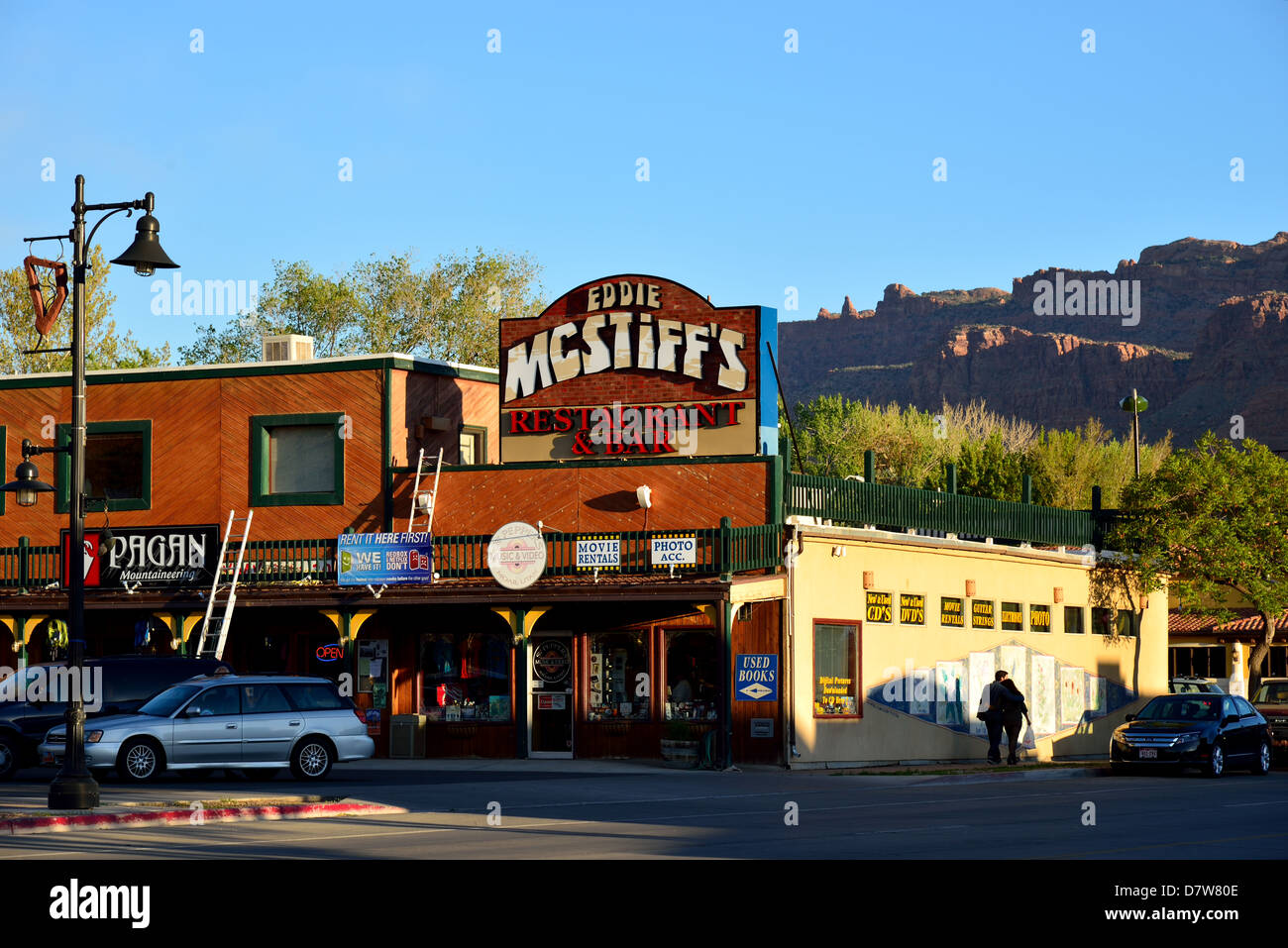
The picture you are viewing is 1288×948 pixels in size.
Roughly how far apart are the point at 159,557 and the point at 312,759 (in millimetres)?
9828

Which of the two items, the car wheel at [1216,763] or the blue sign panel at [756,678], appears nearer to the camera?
the car wheel at [1216,763]

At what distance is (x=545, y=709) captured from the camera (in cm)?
3262

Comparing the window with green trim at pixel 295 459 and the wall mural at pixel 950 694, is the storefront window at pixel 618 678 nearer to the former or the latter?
the wall mural at pixel 950 694

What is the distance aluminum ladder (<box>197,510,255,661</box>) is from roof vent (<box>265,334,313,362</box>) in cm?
400

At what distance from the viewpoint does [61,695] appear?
27562 millimetres

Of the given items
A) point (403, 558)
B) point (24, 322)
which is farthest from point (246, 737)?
point (24, 322)

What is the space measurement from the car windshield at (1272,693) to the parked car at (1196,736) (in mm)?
3106

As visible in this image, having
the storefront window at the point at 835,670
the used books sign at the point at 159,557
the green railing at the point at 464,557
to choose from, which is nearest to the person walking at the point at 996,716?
the storefront window at the point at 835,670

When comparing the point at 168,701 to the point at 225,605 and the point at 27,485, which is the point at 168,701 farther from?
the point at 225,605

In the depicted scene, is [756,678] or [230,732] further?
[756,678]

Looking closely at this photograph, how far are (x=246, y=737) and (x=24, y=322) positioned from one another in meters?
46.9

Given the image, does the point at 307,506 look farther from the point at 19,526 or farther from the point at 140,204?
the point at 140,204

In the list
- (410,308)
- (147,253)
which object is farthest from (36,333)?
(147,253)

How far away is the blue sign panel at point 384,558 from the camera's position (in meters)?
32.2
